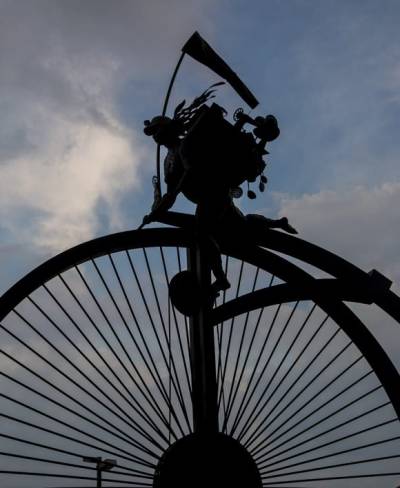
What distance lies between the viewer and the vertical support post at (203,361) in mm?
7234

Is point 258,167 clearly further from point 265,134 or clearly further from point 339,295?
point 339,295

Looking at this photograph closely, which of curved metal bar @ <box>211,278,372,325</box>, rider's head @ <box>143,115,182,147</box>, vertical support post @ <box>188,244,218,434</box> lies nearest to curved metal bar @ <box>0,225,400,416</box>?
curved metal bar @ <box>211,278,372,325</box>

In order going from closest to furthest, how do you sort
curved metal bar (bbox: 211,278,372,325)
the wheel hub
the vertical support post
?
the wheel hub
the vertical support post
curved metal bar (bbox: 211,278,372,325)

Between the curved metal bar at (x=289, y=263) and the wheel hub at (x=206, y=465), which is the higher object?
the curved metal bar at (x=289, y=263)

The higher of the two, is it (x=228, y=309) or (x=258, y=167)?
(x=258, y=167)

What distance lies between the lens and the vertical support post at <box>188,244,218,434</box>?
23.7 feet

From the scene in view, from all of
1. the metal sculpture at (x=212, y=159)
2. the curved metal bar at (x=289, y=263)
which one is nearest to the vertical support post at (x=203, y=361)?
the metal sculpture at (x=212, y=159)

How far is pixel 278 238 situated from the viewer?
29.3 feet

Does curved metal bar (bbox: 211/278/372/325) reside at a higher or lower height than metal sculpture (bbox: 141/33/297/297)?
lower

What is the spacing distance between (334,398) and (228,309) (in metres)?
2.03

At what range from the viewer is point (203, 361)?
7.52 meters

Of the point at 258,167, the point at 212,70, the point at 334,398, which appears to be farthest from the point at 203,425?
the point at 212,70

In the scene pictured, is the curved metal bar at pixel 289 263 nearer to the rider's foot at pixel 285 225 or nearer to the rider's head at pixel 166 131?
the rider's foot at pixel 285 225

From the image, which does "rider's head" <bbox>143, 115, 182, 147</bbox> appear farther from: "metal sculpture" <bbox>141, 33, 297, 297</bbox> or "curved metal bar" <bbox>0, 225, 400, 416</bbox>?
"curved metal bar" <bbox>0, 225, 400, 416</bbox>
